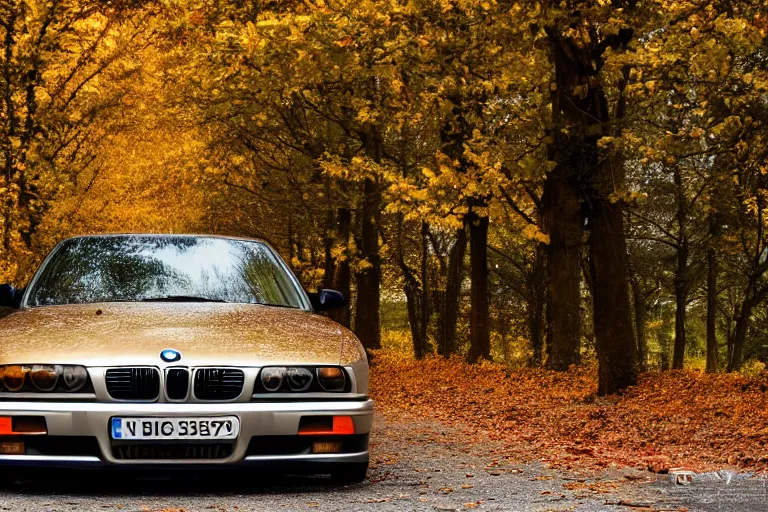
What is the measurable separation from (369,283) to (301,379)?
21.3 metres

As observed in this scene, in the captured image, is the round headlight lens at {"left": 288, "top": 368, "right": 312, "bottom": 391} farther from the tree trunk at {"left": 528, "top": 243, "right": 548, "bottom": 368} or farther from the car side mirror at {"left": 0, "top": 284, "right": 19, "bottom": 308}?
the tree trunk at {"left": 528, "top": 243, "right": 548, "bottom": 368}

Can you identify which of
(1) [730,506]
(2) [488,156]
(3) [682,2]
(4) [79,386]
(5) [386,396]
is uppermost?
(3) [682,2]

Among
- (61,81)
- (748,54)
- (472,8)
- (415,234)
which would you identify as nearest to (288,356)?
(748,54)

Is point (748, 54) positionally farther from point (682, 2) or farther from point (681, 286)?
point (681, 286)

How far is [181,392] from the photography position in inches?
243

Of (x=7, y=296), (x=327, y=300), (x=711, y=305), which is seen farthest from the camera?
(x=711, y=305)

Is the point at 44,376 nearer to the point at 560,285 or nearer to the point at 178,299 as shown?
the point at 178,299

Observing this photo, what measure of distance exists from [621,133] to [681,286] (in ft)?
54.6

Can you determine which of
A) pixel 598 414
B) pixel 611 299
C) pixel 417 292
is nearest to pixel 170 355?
pixel 598 414

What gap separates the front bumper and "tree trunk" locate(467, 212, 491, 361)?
1779 centimetres

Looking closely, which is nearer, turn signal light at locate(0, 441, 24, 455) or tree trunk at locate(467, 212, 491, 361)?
turn signal light at locate(0, 441, 24, 455)

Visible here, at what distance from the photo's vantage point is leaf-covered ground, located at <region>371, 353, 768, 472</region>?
9.20 m

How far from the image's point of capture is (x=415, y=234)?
36375 millimetres

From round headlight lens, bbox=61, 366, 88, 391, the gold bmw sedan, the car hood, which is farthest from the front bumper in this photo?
the car hood
